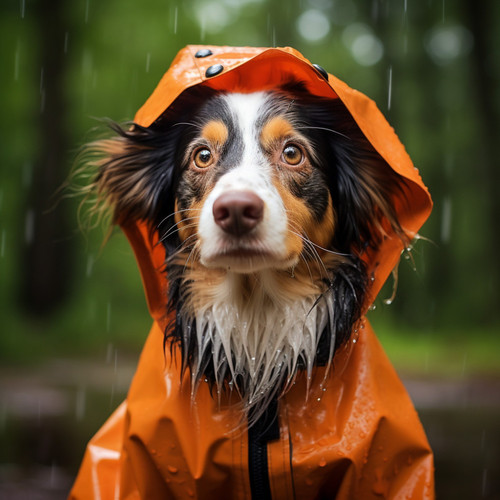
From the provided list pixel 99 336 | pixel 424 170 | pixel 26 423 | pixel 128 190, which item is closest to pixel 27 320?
pixel 99 336

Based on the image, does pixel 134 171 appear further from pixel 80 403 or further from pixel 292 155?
pixel 80 403

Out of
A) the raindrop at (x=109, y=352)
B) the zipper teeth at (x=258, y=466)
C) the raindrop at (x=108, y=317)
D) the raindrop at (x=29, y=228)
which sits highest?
the raindrop at (x=29, y=228)

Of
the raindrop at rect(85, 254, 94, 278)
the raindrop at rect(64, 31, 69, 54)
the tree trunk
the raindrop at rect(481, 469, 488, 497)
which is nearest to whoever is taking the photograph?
the raindrop at rect(481, 469, 488, 497)

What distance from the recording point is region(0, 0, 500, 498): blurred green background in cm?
848

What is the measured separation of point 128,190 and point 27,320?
22.3 ft

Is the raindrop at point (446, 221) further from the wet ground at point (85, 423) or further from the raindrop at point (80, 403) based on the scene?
the raindrop at point (80, 403)

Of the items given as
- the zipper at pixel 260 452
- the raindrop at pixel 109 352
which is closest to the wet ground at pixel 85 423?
the raindrop at pixel 109 352

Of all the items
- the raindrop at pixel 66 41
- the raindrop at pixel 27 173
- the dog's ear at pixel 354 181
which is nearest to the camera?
the dog's ear at pixel 354 181

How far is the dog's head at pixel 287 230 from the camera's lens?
7.33ft

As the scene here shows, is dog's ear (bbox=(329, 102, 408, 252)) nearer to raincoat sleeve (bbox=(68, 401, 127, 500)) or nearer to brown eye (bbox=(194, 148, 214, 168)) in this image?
brown eye (bbox=(194, 148, 214, 168))

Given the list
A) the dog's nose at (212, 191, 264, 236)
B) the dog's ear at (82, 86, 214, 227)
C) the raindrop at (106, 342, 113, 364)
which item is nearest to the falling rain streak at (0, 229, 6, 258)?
the raindrop at (106, 342, 113, 364)

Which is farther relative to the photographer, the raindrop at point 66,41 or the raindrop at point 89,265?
the raindrop at point 89,265

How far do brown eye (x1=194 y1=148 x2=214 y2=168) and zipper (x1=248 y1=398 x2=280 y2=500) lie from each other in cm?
109

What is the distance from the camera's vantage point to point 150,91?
33.3 ft
